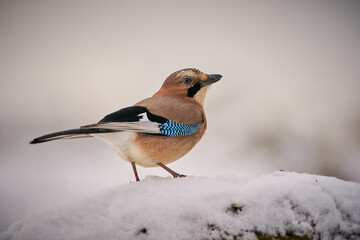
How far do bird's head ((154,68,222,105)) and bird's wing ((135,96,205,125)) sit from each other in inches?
7.5

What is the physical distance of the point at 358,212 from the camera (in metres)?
1.49

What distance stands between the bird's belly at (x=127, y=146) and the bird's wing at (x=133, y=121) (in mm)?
126

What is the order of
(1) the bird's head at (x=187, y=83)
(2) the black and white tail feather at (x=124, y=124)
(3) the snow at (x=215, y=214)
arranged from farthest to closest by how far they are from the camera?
(1) the bird's head at (x=187, y=83)
(2) the black and white tail feather at (x=124, y=124)
(3) the snow at (x=215, y=214)

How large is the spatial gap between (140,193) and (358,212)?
1.26 m

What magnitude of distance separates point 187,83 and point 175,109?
509 millimetres

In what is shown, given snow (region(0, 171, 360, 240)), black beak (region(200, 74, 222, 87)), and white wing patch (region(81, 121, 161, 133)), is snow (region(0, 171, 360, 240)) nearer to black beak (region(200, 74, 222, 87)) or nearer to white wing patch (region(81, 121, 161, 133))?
white wing patch (region(81, 121, 161, 133))

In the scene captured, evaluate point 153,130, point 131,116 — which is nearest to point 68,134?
point 131,116

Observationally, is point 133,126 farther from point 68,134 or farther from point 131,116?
point 68,134

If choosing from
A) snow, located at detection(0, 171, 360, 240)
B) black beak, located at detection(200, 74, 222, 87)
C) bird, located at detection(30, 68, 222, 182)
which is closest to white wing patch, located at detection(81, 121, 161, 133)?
bird, located at detection(30, 68, 222, 182)

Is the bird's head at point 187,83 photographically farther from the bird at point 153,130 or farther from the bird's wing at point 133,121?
the bird's wing at point 133,121

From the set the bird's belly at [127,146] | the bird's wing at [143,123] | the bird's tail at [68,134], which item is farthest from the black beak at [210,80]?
the bird's tail at [68,134]

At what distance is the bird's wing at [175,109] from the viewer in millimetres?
2391

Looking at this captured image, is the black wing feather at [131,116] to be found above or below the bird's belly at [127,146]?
above

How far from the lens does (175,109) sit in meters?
2.46
